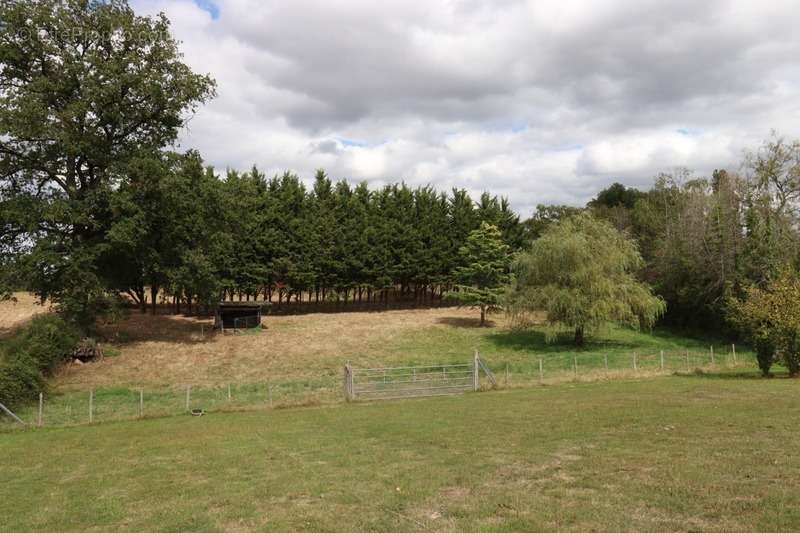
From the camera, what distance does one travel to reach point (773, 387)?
74.5 ft

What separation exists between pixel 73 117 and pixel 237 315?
68.5 ft

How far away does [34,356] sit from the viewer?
2998 cm

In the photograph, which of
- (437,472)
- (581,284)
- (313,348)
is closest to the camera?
(437,472)

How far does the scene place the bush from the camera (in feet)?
80.7

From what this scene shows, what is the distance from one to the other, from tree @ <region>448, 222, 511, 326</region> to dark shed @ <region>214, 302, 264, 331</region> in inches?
742

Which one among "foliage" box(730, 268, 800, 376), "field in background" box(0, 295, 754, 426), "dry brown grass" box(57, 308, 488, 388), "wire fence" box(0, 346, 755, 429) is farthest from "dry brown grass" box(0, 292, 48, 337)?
"foliage" box(730, 268, 800, 376)

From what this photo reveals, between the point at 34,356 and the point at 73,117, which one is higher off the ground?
the point at 73,117

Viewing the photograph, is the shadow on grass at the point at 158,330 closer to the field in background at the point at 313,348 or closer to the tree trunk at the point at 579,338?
the field in background at the point at 313,348

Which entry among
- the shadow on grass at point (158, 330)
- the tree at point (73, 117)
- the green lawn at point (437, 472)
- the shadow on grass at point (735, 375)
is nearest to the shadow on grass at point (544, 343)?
the shadow on grass at point (735, 375)

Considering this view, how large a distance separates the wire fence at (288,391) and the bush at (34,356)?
84 centimetres

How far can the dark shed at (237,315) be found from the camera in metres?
49.0

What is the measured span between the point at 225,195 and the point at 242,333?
39.9ft

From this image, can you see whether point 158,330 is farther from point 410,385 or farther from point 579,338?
point 579,338

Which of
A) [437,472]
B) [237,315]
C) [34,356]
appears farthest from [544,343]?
[437,472]
